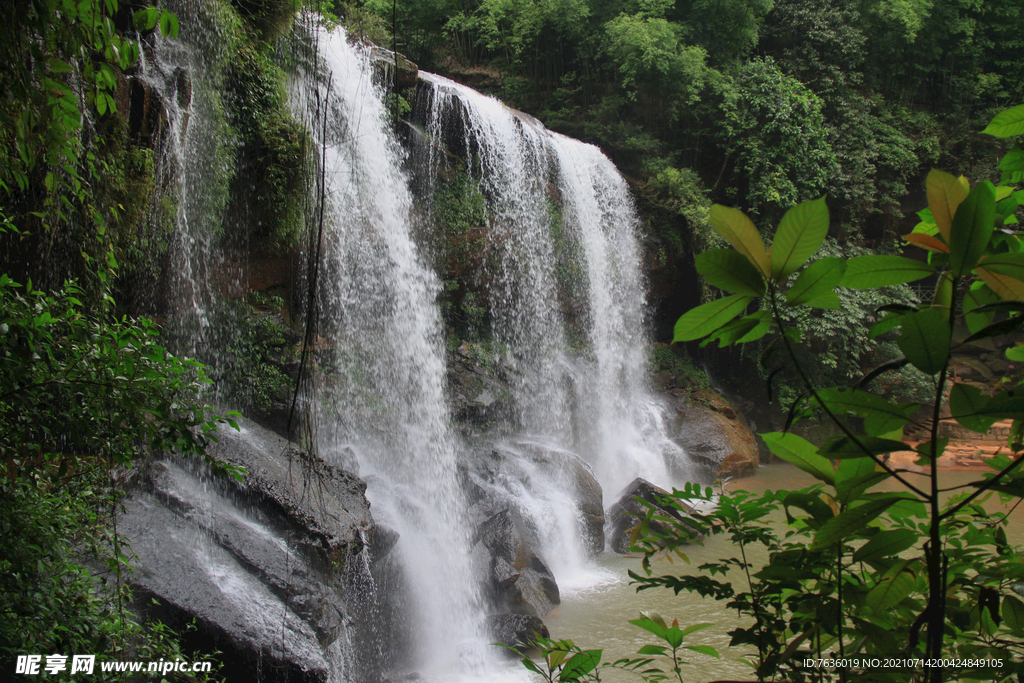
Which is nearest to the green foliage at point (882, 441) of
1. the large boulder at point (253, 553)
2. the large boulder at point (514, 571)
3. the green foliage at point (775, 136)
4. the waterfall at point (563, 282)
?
the large boulder at point (253, 553)

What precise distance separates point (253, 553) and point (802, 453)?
4.14 meters

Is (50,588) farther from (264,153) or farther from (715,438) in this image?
(715,438)

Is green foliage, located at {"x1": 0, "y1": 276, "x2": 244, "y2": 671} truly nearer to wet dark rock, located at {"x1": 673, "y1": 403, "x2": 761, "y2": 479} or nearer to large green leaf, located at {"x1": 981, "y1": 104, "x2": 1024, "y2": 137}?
large green leaf, located at {"x1": 981, "y1": 104, "x2": 1024, "y2": 137}

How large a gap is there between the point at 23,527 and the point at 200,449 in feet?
2.19

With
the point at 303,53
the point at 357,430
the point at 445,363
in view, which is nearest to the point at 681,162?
the point at 445,363

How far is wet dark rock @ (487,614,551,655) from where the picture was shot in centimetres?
516

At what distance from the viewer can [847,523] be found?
733mm

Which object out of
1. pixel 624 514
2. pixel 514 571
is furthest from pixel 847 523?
pixel 624 514

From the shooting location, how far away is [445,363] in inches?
339

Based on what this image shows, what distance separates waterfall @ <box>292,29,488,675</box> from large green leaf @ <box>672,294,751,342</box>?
556cm

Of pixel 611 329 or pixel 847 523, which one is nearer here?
pixel 847 523

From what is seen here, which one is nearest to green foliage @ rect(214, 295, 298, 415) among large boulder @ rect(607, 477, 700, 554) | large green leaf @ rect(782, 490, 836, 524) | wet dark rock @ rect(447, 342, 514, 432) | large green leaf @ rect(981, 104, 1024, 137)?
wet dark rock @ rect(447, 342, 514, 432)

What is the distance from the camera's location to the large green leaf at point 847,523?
2.39 ft

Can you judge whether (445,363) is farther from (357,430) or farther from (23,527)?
(23,527)
